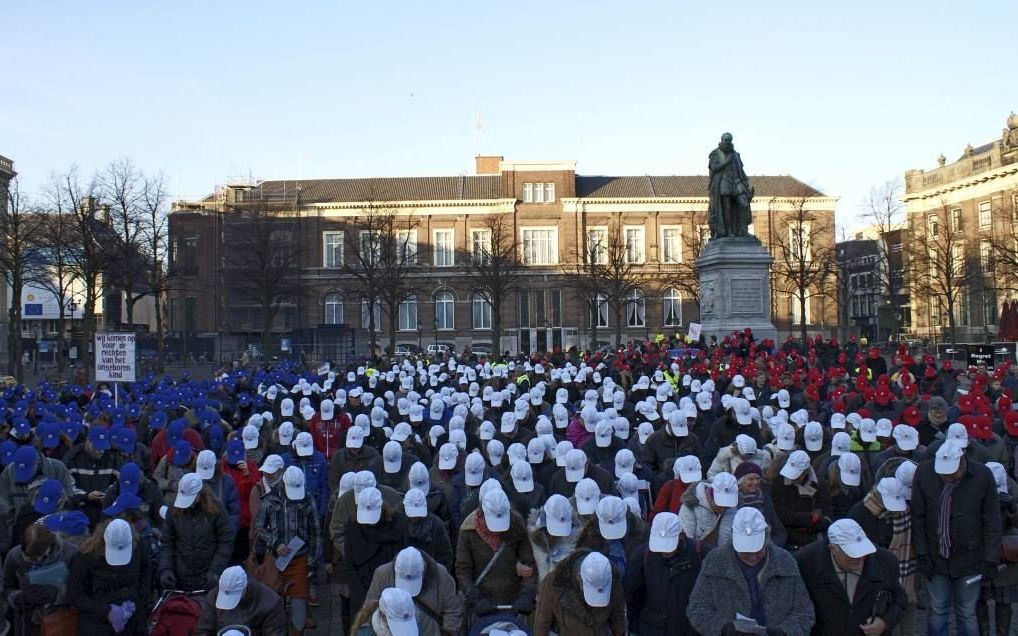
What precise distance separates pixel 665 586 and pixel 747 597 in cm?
57

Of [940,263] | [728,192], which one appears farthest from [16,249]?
[940,263]

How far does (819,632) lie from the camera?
223 inches

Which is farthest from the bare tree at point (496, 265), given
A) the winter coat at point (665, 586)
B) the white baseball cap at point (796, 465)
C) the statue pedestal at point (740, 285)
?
the winter coat at point (665, 586)

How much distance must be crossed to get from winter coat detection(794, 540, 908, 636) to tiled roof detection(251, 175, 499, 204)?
66872 mm

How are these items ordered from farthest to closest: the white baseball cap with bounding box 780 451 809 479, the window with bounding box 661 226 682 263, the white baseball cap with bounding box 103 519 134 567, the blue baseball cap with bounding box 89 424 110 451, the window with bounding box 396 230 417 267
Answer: the window with bounding box 661 226 682 263 < the window with bounding box 396 230 417 267 < the blue baseball cap with bounding box 89 424 110 451 < the white baseball cap with bounding box 780 451 809 479 < the white baseball cap with bounding box 103 519 134 567

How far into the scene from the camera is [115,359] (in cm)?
1828

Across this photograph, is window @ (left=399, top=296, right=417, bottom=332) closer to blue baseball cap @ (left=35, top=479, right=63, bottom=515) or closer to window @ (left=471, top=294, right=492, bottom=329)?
window @ (left=471, top=294, right=492, bottom=329)

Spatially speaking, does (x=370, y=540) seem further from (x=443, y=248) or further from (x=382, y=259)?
(x=443, y=248)

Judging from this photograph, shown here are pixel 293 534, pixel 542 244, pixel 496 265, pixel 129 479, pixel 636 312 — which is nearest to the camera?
pixel 129 479

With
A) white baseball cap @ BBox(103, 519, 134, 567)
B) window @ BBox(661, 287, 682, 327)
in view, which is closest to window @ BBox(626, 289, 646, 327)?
window @ BBox(661, 287, 682, 327)

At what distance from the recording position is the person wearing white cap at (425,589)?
223 inches

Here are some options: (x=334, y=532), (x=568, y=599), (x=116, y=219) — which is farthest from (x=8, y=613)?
(x=116, y=219)

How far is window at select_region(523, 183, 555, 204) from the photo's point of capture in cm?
7094

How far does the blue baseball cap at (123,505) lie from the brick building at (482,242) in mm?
61401
